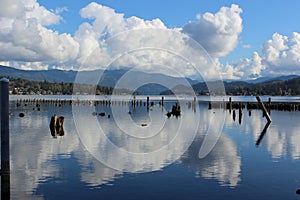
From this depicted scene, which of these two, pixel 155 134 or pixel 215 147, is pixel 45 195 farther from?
pixel 155 134

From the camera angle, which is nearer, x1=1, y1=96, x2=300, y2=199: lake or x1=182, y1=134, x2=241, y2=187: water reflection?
x1=1, y1=96, x2=300, y2=199: lake

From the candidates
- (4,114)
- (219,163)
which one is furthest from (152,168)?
(4,114)

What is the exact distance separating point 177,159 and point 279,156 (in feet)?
28.3

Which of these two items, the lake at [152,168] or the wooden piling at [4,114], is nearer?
the lake at [152,168]

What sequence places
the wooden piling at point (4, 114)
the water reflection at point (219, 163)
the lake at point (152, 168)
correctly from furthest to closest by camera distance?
the water reflection at point (219, 163)
the wooden piling at point (4, 114)
the lake at point (152, 168)

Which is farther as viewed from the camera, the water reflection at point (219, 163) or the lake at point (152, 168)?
the water reflection at point (219, 163)

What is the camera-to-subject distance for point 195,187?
19.4m

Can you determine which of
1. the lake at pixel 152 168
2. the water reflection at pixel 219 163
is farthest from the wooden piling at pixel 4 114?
the water reflection at pixel 219 163

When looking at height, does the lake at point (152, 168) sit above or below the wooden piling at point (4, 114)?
below

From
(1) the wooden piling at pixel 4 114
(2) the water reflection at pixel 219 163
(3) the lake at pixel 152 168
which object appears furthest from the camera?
(2) the water reflection at pixel 219 163

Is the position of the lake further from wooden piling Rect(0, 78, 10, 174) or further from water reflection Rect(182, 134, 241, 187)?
wooden piling Rect(0, 78, 10, 174)

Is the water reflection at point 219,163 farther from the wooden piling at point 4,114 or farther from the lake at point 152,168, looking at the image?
the wooden piling at point 4,114

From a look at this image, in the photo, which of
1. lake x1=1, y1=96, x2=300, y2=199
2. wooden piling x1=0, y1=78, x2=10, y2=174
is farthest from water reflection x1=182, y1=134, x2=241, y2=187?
wooden piling x1=0, y1=78, x2=10, y2=174

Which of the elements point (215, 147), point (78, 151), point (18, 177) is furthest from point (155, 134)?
point (18, 177)
